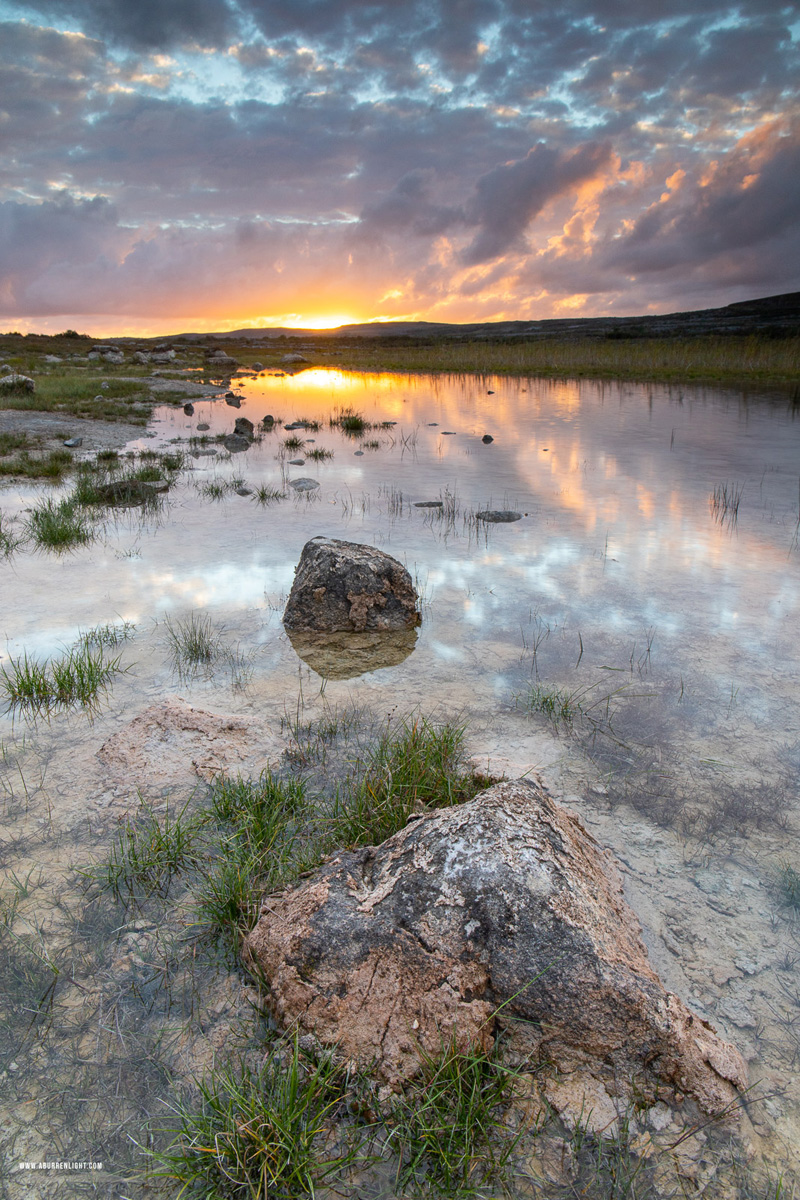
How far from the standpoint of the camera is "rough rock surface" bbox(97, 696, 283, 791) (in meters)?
3.16

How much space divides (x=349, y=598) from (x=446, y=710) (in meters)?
1.45

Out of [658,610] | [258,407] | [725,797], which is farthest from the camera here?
[258,407]

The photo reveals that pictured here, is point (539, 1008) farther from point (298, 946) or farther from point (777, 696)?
point (777, 696)

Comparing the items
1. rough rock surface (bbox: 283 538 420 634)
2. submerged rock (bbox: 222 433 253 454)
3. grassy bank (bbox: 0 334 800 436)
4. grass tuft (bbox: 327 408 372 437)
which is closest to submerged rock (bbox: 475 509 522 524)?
rough rock surface (bbox: 283 538 420 634)

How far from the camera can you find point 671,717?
373 cm

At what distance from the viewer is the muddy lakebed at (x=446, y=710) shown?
193 centimetres

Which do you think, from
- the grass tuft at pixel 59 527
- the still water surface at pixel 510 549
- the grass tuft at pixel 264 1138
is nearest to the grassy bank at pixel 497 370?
the still water surface at pixel 510 549

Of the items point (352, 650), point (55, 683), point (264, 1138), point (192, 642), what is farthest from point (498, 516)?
point (264, 1138)

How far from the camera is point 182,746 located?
334cm

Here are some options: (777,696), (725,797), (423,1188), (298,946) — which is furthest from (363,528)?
(423,1188)

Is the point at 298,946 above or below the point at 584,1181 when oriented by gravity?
above

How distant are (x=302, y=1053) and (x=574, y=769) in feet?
6.29

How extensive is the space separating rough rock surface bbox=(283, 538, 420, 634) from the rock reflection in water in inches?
3.3

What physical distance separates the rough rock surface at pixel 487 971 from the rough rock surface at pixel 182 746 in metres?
1.27
